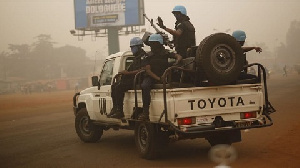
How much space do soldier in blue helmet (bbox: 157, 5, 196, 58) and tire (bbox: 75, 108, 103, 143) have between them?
3.52 meters

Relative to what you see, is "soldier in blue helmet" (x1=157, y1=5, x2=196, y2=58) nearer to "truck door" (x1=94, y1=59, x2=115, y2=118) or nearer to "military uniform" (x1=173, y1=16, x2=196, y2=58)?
"military uniform" (x1=173, y1=16, x2=196, y2=58)

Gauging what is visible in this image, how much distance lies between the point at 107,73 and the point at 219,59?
3391 mm

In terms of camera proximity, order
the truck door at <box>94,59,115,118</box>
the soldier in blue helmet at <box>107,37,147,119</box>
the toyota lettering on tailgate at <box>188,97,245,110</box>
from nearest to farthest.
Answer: the toyota lettering on tailgate at <box>188,97,245,110</box>, the soldier in blue helmet at <box>107,37,147,119</box>, the truck door at <box>94,59,115,118</box>

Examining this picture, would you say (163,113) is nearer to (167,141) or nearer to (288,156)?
(167,141)

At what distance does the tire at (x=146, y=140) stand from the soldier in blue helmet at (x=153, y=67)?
→ 23 cm

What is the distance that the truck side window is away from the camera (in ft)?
31.4

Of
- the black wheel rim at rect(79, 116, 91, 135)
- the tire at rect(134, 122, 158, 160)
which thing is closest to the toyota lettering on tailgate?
the tire at rect(134, 122, 158, 160)

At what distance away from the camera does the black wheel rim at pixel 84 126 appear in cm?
1080

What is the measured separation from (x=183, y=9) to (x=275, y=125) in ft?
16.8

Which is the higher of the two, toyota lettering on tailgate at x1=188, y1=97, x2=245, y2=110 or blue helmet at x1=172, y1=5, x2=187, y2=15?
blue helmet at x1=172, y1=5, x2=187, y2=15

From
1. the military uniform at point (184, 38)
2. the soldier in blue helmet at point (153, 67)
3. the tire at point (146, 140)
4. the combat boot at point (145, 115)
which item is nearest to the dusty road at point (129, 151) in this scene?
the tire at point (146, 140)

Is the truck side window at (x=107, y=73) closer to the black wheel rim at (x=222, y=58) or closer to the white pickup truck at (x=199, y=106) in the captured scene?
the white pickup truck at (x=199, y=106)

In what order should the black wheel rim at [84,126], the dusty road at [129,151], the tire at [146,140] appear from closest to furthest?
the dusty road at [129,151] → the tire at [146,140] → the black wheel rim at [84,126]

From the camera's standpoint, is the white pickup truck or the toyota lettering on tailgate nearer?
the white pickup truck
